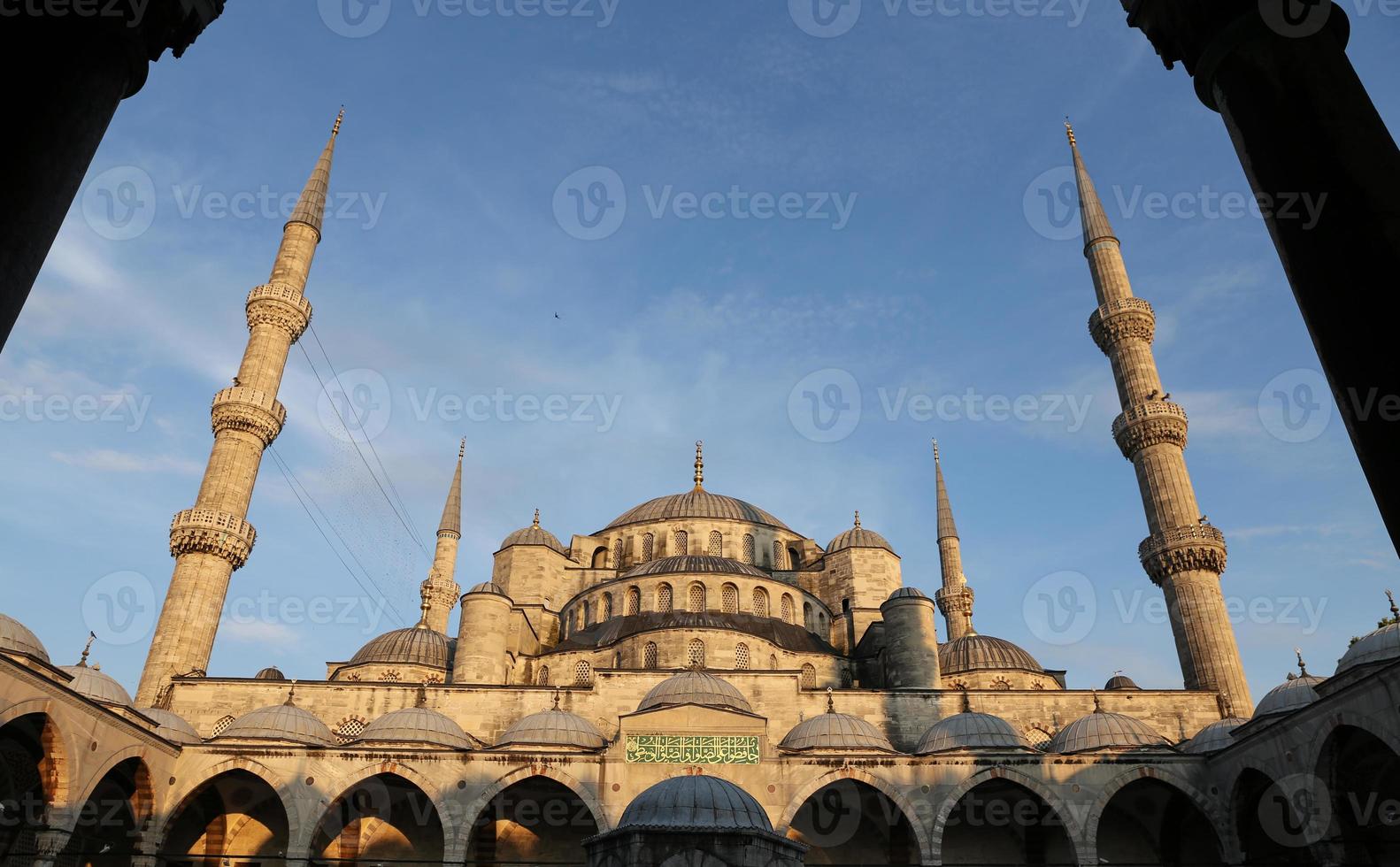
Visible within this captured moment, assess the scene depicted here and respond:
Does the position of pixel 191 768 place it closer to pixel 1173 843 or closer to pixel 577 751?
pixel 577 751

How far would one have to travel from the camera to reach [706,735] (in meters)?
20.0

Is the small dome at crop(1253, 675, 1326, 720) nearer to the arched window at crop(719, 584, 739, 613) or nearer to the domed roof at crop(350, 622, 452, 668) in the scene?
the arched window at crop(719, 584, 739, 613)

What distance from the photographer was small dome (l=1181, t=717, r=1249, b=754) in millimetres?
19938

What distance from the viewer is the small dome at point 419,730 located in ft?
67.3

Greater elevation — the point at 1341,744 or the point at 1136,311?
the point at 1136,311

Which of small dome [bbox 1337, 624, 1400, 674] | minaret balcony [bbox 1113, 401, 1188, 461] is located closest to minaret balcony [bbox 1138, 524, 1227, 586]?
minaret balcony [bbox 1113, 401, 1188, 461]

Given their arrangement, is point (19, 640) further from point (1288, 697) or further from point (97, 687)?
point (1288, 697)

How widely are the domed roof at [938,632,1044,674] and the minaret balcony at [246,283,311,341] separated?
75.5ft

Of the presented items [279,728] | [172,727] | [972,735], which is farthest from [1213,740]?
[172,727]

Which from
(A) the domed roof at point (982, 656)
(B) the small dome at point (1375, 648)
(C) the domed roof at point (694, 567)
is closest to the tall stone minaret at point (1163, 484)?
(A) the domed roof at point (982, 656)

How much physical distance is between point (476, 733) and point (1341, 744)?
63.7 feet

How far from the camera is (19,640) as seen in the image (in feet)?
58.9

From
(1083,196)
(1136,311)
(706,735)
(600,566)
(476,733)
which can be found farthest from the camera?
(600,566)

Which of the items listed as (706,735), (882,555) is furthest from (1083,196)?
(706,735)
